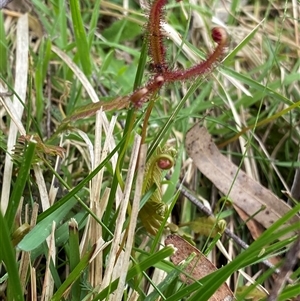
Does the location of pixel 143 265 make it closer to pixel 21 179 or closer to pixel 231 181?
pixel 21 179

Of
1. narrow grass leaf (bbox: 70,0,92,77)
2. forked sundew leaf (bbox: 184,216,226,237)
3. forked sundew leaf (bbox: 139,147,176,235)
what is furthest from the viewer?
narrow grass leaf (bbox: 70,0,92,77)

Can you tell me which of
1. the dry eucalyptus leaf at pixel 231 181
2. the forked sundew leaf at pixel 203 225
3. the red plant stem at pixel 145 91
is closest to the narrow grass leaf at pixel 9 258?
the red plant stem at pixel 145 91

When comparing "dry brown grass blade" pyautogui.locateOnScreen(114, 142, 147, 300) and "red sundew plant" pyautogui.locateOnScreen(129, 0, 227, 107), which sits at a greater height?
"red sundew plant" pyautogui.locateOnScreen(129, 0, 227, 107)

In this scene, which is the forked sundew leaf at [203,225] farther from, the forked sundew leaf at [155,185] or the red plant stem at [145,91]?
the red plant stem at [145,91]

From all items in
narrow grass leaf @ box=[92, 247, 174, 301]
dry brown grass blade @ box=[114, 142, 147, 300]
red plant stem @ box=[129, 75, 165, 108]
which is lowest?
narrow grass leaf @ box=[92, 247, 174, 301]

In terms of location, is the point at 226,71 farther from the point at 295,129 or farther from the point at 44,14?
the point at 44,14

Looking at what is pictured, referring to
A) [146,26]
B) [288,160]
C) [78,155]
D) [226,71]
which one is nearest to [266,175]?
[288,160]

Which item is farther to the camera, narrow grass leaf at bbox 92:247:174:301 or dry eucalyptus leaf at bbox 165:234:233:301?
dry eucalyptus leaf at bbox 165:234:233:301

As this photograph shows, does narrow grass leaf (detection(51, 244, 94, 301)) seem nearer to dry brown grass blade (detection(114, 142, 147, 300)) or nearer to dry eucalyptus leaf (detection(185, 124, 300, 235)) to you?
dry brown grass blade (detection(114, 142, 147, 300))

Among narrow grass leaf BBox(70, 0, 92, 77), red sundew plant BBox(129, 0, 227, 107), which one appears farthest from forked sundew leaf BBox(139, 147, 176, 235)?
narrow grass leaf BBox(70, 0, 92, 77)
